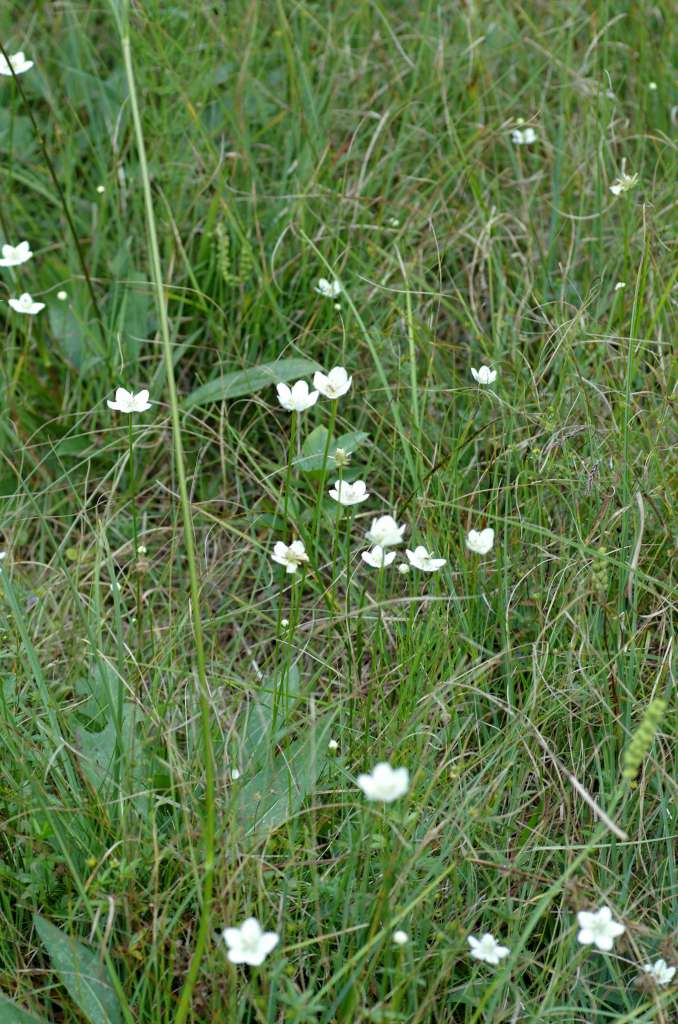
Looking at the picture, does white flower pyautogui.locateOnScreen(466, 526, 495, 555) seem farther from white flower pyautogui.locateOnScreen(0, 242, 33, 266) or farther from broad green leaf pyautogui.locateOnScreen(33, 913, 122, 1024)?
white flower pyautogui.locateOnScreen(0, 242, 33, 266)

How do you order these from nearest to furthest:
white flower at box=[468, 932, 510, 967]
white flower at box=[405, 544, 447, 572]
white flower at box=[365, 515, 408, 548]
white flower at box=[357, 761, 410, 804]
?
white flower at box=[357, 761, 410, 804]
white flower at box=[468, 932, 510, 967]
white flower at box=[365, 515, 408, 548]
white flower at box=[405, 544, 447, 572]

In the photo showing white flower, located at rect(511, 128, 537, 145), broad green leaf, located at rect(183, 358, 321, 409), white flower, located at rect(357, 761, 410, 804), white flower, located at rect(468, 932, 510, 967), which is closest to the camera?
white flower, located at rect(357, 761, 410, 804)

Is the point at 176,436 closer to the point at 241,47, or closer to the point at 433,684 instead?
the point at 433,684

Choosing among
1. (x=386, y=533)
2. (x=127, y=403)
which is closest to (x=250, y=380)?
(x=127, y=403)

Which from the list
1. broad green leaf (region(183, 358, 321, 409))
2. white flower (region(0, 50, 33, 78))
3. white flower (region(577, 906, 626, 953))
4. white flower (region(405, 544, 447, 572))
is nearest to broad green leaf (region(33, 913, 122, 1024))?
white flower (region(577, 906, 626, 953))

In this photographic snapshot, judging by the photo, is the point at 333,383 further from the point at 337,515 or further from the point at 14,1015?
the point at 14,1015

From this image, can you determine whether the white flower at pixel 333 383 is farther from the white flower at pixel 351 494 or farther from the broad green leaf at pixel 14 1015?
the broad green leaf at pixel 14 1015

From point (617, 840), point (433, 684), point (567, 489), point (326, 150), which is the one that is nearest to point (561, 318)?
point (567, 489)
